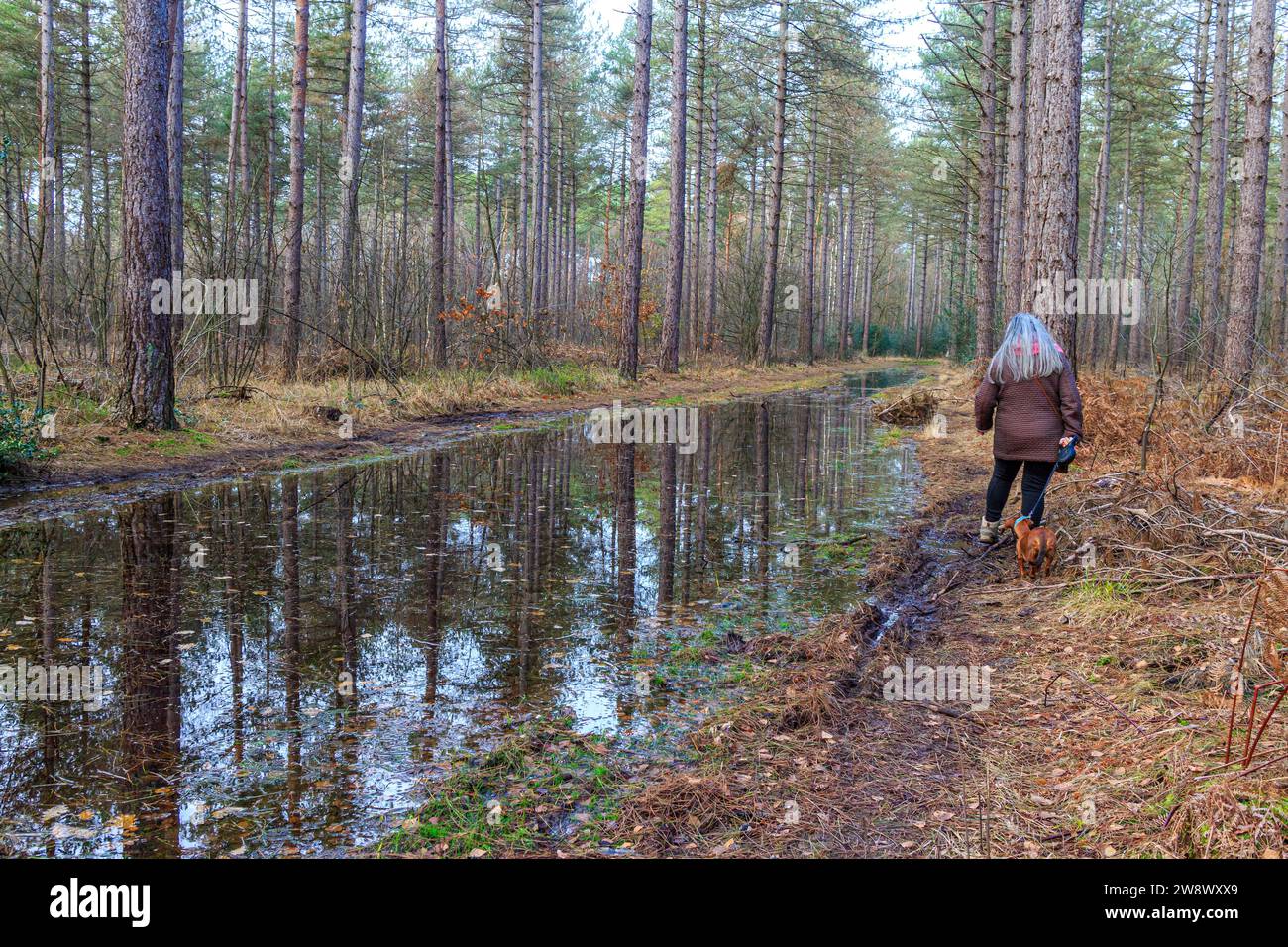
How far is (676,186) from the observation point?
24094 mm

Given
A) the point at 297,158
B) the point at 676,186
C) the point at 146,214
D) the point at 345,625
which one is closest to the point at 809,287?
the point at 676,186

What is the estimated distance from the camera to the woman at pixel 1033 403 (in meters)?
6.51

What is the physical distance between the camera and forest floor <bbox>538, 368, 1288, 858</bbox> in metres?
2.97

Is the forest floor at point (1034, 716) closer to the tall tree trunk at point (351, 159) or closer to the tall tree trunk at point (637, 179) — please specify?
the tall tree trunk at point (351, 159)

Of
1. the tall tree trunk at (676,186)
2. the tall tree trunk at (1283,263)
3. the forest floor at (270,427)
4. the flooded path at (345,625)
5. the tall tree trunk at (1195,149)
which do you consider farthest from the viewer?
the tall tree trunk at (1195,149)

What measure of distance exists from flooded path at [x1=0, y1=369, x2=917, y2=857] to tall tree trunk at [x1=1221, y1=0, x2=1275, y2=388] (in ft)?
28.0

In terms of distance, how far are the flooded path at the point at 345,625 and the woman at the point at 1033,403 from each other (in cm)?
148

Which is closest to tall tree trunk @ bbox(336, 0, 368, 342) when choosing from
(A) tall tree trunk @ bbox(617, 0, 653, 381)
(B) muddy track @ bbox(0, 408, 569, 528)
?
(B) muddy track @ bbox(0, 408, 569, 528)

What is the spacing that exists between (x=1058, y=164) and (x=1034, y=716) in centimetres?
710

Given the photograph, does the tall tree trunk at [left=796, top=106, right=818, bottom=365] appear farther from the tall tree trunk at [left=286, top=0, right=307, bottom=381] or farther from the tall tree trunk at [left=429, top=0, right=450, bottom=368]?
the tall tree trunk at [left=286, top=0, right=307, bottom=381]

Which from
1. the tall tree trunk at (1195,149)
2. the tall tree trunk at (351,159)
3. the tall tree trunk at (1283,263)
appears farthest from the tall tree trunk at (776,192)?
the tall tree trunk at (351,159)

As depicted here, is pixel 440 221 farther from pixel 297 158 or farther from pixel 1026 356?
pixel 1026 356

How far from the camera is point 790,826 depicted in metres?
3.08

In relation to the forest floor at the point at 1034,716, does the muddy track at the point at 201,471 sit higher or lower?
higher
